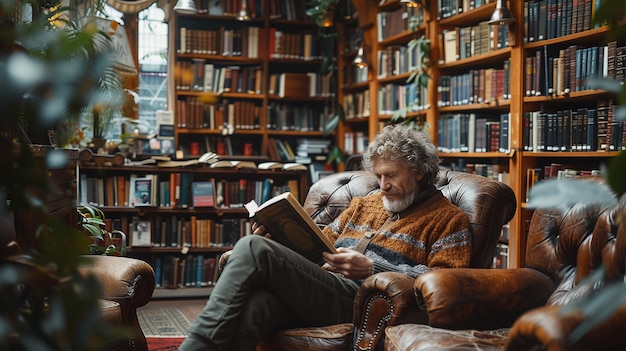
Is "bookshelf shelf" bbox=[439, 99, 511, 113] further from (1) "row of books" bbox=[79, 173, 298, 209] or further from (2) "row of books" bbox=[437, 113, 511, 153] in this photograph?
(1) "row of books" bbox=[79, 173, 298, 209]

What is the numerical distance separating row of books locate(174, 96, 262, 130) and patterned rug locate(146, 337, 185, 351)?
2.56 meters

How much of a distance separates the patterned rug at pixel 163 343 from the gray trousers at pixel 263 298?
59.2 inches

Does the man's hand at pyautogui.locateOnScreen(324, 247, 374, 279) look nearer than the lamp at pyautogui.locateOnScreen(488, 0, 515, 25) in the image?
Yes

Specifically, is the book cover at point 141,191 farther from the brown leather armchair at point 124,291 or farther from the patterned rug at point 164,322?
the brown leather armchair at point 124,291

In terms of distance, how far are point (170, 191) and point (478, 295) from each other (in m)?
3.43

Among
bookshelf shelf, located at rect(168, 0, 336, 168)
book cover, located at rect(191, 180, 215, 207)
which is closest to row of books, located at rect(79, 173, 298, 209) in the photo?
book cover, located at rect(191, 180, 215, 207)

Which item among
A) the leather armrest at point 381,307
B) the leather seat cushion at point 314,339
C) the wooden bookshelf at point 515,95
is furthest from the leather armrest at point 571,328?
the wooden bookshelf at point 515,95

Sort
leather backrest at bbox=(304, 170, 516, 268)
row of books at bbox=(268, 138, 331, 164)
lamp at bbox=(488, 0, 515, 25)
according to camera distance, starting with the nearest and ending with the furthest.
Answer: leather backrest at bbox=(304, 170, 516, 268) < lamp at bbox=(488, 0, 515, 25) < row of books at bbox=(268, 138, 331, 164)

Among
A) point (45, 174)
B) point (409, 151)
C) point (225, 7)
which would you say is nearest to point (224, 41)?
point (225, 7)

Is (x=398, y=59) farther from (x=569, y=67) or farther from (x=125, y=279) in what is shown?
(x=125, y=279)

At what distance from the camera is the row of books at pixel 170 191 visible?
16.7 ft

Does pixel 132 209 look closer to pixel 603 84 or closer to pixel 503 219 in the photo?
pixel 503 219

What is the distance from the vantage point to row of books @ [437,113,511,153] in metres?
4.36

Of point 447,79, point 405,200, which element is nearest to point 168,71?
point 447,79
